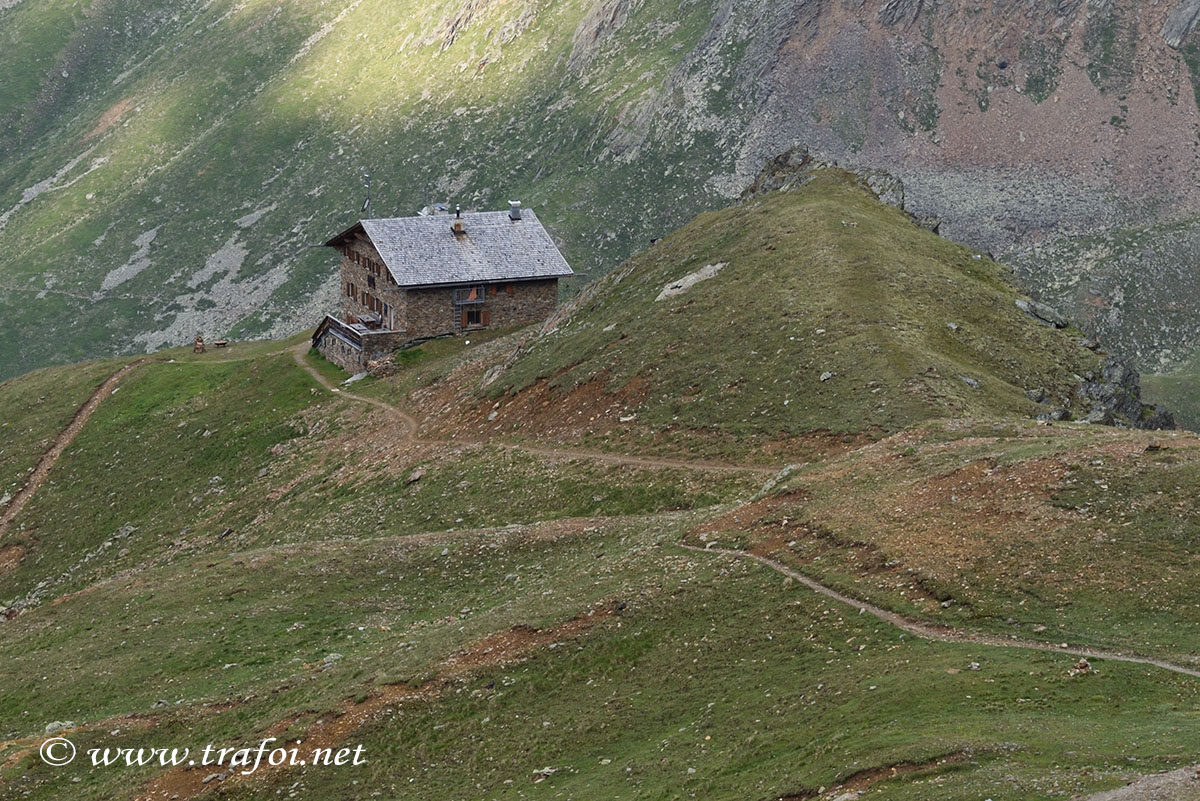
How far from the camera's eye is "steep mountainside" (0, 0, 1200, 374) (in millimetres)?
151875

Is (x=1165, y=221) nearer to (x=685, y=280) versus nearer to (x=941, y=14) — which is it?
(x=941, y=14)

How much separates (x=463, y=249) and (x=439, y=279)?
13.7 ft

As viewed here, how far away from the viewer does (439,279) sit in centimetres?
9181

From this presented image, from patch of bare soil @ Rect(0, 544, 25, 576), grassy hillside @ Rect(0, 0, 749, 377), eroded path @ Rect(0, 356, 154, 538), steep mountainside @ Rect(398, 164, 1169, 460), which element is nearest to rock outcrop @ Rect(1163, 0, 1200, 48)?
grassy hillside @ Rect(0, 0, 749, 377)

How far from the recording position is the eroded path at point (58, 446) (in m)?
80.2

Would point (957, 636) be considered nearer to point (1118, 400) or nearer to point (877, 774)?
point (877, 774)

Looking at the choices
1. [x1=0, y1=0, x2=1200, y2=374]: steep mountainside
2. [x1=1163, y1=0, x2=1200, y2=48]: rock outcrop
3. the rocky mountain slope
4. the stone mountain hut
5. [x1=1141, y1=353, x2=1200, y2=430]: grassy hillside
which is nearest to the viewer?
the rocky mountain slope

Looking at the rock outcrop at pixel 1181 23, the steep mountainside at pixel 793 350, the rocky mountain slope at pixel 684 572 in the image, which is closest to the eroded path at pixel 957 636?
the rocky mountain slope at pixel 684 572

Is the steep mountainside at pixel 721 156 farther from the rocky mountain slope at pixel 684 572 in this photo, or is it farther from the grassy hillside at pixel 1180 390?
the rocky mountain slope at pixel 684 572

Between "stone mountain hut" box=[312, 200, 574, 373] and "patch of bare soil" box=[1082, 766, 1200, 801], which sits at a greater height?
"stone mountain hut" box=[312, 200, 574, 373]

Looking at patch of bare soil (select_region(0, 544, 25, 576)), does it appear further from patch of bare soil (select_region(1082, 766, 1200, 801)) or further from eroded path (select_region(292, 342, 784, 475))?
patch of bare soil (select_region(1082, 766, 1200, 801))

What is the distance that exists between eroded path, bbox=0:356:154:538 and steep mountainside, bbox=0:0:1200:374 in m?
68.1

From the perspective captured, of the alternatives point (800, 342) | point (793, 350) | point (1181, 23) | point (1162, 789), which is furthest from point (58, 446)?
point (1181, 23)

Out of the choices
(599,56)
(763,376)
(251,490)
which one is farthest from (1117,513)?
(599,56)
